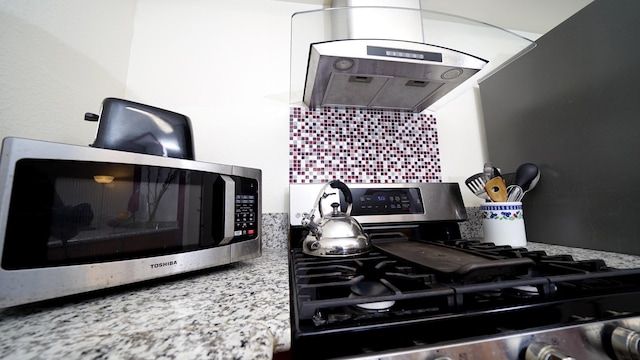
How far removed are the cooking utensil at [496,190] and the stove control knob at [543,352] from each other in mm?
608

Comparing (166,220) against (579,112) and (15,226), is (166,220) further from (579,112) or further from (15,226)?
(579,112)

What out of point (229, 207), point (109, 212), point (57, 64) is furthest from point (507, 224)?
point (57, 64)

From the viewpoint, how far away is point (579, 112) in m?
0.72

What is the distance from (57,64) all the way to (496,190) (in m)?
1.39

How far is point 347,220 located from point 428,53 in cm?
53

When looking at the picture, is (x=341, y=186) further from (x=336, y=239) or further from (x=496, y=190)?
(x=496, y=190)

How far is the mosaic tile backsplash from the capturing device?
92 cm

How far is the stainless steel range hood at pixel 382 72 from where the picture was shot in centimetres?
62

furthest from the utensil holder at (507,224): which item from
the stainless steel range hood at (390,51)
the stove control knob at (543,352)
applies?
the stove control knob at (543,352)

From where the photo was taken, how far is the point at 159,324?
283mm

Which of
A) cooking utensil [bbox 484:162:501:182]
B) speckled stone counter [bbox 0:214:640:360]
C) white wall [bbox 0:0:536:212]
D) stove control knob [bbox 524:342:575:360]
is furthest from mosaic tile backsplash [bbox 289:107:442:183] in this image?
stove control knob [bbox 524:342:575:360]

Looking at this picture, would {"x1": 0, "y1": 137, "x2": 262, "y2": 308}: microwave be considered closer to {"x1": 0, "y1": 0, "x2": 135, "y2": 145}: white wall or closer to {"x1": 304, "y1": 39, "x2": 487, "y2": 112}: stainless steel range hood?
{"x1": 0, "y1": 0, "x2": 135, "y2": 145}: white wall

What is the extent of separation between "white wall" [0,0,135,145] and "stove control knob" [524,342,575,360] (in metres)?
1.01

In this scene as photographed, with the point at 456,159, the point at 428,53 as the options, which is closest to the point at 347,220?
the point at 428,53
